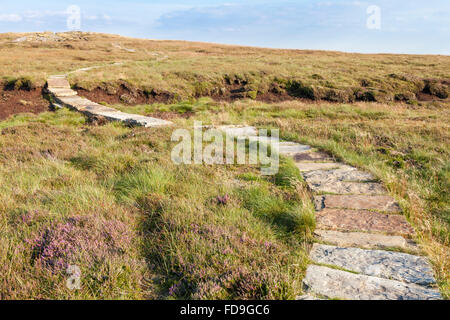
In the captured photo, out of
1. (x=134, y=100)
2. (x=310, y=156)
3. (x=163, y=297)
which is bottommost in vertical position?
(x=163, y=297)

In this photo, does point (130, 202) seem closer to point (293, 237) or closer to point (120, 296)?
point (120, 296)

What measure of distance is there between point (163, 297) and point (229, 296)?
1.85 feet

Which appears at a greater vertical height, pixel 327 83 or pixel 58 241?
pixel 327 83

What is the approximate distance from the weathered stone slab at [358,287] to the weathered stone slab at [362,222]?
3.05ft

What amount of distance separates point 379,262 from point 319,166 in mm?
3043

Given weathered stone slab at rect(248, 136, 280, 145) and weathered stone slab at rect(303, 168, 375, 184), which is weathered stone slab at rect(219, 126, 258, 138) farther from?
Answer: weathered stone slab at rect(303, 168, 375, 184)

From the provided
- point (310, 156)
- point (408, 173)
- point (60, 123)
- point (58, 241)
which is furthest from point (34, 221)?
point (60, 123)

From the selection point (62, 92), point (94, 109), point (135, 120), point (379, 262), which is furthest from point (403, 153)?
point (62, 92)

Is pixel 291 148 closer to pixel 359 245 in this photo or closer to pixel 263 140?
pixel 263 140

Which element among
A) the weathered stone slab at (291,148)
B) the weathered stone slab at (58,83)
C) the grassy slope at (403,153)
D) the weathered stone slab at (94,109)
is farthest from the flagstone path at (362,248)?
the weathered stone slab at (58,83)

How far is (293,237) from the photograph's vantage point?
3.56 meters

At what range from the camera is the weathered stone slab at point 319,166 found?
5.87 meters

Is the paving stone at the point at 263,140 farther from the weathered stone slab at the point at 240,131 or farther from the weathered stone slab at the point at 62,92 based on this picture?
the weathered stone slab at the point at 62,92

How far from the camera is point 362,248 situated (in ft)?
11.1
